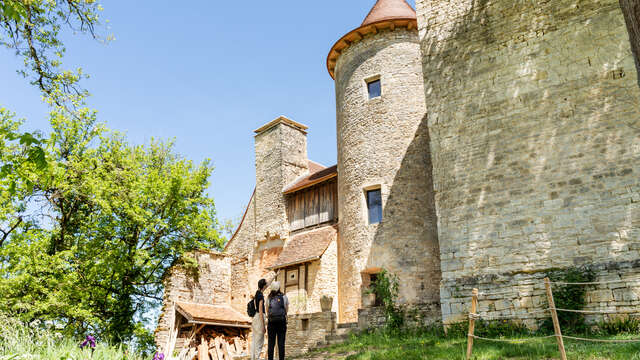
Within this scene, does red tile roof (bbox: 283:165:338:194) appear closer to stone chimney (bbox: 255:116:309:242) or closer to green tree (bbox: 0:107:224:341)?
stone chimney (bbox: 255:116:309:242)

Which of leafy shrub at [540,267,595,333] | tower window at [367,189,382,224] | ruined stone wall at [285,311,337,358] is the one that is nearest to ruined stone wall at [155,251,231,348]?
ruined stone wall at [285,311,337,358]

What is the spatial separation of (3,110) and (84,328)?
9186 mm

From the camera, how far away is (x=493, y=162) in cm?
1026

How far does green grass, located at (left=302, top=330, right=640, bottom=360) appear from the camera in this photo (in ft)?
21.3

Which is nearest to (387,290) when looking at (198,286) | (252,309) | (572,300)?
(572,300)

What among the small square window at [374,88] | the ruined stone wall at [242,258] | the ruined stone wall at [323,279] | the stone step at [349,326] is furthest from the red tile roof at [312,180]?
the stone step at [349,326]

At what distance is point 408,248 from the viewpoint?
1379 cm

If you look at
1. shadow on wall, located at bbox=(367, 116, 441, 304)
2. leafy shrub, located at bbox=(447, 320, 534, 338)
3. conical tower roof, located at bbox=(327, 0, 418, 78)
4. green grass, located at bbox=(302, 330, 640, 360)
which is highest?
conical tower roof, located at bbox=(327, 0, 418, 78)

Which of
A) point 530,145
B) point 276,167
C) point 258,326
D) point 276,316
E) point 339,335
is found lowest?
point 339,335

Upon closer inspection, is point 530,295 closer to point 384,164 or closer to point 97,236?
point 384,164

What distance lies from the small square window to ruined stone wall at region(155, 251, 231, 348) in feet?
30.0

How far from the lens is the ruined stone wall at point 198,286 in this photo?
53.0 ft

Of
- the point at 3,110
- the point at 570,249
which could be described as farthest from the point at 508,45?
the point at 3,110

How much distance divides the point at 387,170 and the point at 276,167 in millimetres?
6464
